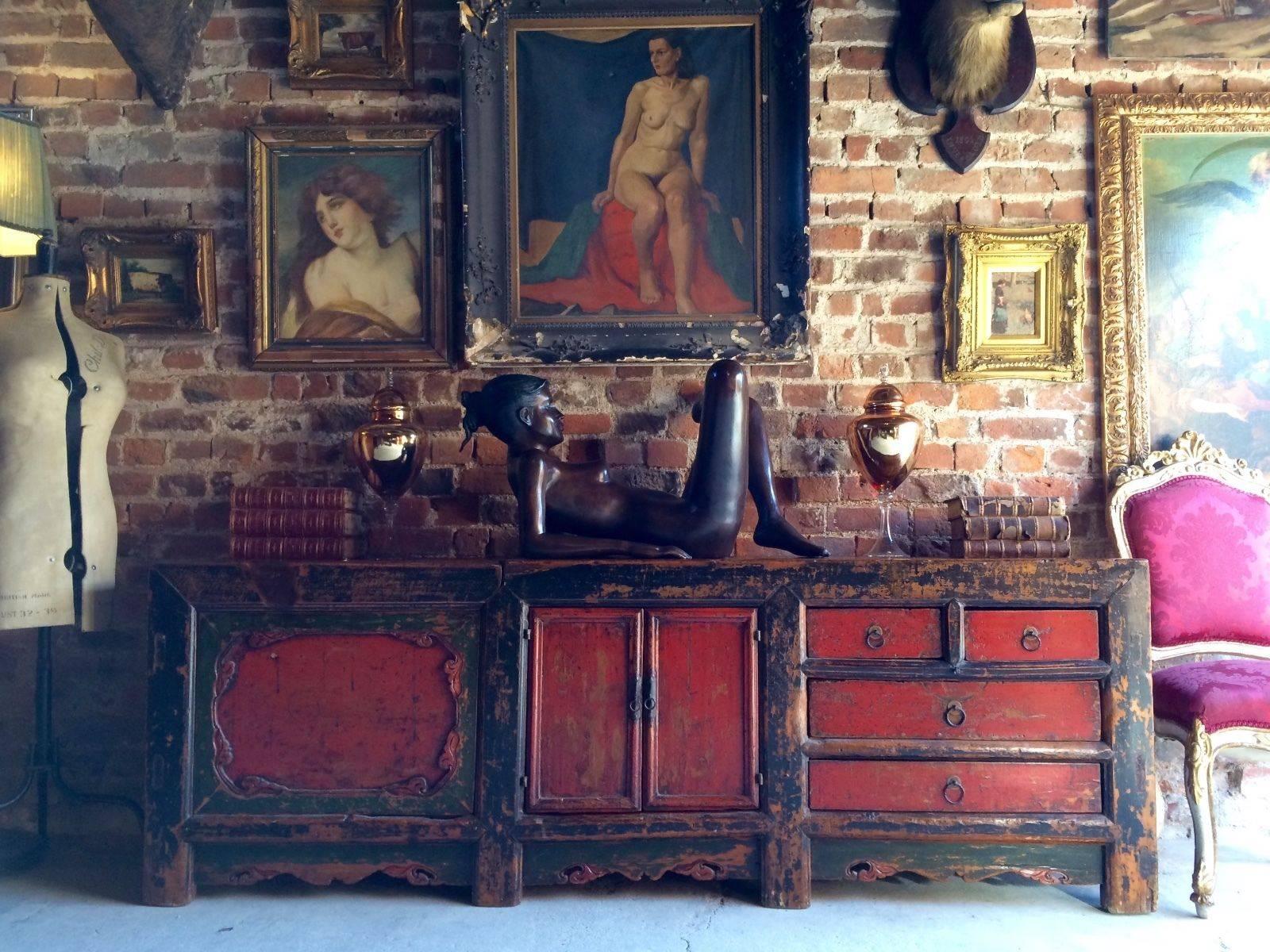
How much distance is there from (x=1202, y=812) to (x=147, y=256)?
3.49m

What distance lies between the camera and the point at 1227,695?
8.30 ft

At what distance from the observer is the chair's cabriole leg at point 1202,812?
249 centimetres

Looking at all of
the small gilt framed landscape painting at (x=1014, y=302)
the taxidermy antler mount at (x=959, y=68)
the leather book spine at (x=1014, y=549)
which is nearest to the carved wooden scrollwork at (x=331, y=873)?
the leather book spine at (x=1014, y=549)

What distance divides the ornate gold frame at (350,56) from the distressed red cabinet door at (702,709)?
1.99 m

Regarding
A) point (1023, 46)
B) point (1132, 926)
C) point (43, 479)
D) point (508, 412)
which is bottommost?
point (1132, 926)

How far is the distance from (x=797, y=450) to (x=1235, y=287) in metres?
1.51

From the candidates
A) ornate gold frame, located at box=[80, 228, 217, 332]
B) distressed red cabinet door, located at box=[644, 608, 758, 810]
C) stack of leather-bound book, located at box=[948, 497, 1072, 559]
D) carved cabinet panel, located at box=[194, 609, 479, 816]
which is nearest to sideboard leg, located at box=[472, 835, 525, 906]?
carved cabinet panel, located at box=[194, 609, 479, 816]

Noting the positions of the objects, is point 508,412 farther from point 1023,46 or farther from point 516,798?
point 1023,46

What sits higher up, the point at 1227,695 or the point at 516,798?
the point at 1227,695

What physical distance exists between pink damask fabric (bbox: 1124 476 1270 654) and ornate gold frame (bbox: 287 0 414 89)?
8.92 ft

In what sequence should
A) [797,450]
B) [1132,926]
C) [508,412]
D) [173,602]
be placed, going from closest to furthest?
[1132,926] → [173,602] → [508,412] → [797,450]

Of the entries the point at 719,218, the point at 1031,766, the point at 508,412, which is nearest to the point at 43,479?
the point at 508,412

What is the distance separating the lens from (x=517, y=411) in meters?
2.78

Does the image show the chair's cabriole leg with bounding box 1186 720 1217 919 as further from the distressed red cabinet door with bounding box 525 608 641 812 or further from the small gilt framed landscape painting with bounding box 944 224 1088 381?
the distressed red cabinet door with bounding box 525 608 641 812
